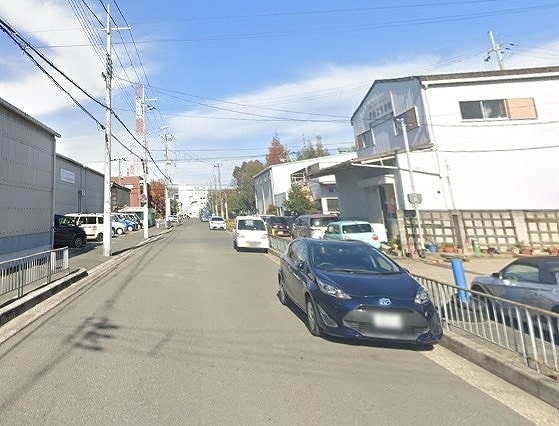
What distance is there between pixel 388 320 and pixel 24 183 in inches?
582

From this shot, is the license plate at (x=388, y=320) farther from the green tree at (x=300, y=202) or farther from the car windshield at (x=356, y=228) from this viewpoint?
the green tree at (x=300, y=202)

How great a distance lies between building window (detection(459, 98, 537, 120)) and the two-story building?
50 millimetres

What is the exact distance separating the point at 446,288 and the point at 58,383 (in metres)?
5.65

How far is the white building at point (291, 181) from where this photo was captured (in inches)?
1534

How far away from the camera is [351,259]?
23.1 ft

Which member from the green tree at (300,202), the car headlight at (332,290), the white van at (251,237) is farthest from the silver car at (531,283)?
the green tree at (300,202)

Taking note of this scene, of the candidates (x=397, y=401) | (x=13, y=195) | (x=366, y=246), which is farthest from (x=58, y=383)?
(x=13, y=195)

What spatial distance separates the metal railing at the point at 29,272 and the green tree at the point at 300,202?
29651 mm

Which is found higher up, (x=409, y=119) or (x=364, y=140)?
(x=364, y=140)

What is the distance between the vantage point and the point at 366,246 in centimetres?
766

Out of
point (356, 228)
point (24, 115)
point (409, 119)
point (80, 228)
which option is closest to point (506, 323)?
point (356, 228)

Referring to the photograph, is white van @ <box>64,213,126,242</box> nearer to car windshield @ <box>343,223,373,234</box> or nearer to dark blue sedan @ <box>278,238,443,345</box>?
car windshield @ <box>343,223,373,234</box>

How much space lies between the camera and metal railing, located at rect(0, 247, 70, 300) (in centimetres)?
805

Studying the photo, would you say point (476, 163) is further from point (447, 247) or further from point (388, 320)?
point (388, 320)
